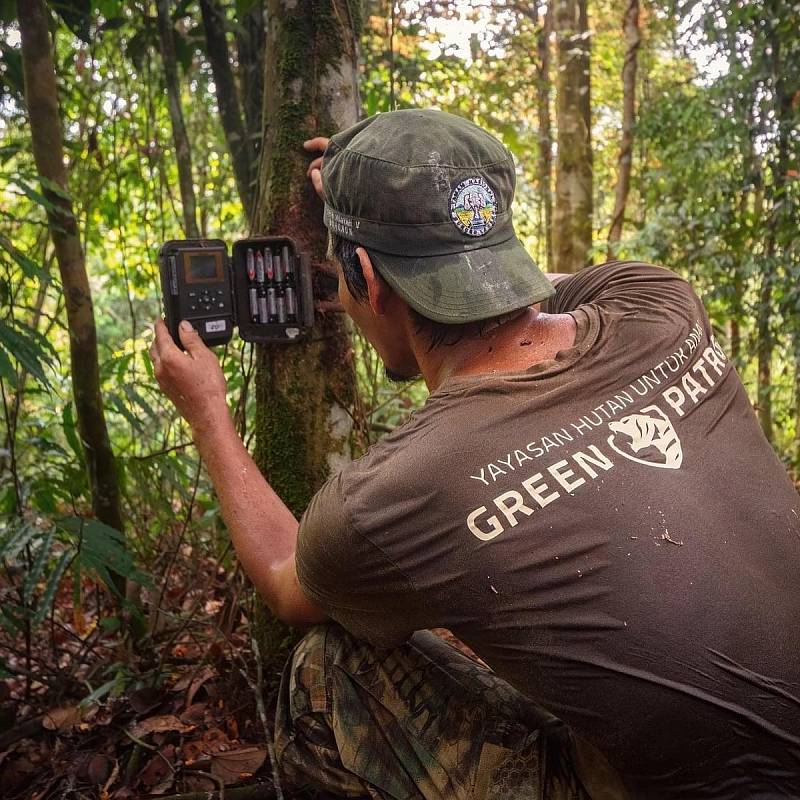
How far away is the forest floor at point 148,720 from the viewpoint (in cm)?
208

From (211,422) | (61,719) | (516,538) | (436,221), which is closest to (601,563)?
(516,538)

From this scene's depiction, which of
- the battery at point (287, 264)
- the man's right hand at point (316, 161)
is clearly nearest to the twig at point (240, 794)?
the battery at point (287, 264)

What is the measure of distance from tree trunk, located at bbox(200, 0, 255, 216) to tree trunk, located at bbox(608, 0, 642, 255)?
4.15 m

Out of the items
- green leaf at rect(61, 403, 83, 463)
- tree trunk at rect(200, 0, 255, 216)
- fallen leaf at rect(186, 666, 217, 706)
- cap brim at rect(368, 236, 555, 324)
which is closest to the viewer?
cap brim at rect(368, 236, 555, 324)

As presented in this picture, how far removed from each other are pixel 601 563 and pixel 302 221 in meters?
1.34

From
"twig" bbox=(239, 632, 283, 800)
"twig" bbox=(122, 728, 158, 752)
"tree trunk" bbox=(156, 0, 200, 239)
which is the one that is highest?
"tree trunk" bbox=(156, 0, 200, 239)

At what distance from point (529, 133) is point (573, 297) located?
9.27 meters

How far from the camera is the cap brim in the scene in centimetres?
159

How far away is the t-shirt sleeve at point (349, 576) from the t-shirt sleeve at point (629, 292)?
28.9 inches

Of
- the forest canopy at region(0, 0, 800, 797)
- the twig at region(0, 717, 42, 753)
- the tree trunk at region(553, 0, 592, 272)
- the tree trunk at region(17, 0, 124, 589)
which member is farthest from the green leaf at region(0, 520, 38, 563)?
the tree trunk at region(553, 0, 592, 272)

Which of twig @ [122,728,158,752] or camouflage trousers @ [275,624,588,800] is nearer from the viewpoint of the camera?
camouflage trousers @ [275,624,588,800]

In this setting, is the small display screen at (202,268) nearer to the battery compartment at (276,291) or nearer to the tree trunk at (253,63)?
the battery compartment at (276,291)

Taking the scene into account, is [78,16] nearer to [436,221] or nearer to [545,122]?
[436,221]

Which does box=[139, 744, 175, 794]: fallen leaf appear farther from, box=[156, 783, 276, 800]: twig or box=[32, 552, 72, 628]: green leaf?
box=[32, 552, 72, 628]: green leaf
